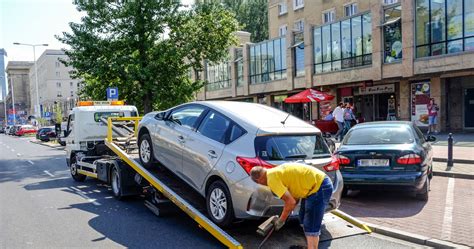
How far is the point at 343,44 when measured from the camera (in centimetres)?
2591

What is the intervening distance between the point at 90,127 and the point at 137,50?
30.8 feet

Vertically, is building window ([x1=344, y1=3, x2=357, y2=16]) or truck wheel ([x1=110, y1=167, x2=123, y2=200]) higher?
building window ([x1=344, y1=3, x2=357, y2=16])

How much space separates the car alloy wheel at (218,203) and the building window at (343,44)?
20655mm

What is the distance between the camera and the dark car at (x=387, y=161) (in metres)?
7.39

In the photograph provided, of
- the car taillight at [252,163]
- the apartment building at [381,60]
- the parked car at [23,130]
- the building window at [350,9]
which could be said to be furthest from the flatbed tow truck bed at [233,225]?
the parked car at [23,130]

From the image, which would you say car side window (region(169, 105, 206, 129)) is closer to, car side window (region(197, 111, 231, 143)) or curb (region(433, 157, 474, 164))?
car side window (region(197, 111, 231, 143))

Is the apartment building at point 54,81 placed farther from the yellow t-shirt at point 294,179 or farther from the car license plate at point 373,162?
the yellow t-shirt at point 294,179

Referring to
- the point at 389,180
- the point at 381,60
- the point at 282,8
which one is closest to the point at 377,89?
the point at 381,60

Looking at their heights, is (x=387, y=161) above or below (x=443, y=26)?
below

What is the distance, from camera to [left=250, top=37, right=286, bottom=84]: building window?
31203 millimetres

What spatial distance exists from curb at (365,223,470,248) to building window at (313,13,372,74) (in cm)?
1969

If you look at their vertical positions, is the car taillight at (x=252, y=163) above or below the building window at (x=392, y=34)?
below

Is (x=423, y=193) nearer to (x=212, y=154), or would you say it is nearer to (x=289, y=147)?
(x=289, y=147)

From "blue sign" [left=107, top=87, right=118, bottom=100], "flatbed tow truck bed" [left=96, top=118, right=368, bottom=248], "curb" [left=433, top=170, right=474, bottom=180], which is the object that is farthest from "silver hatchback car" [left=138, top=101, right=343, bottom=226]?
"blue sign" [left=107, top=87, right=118, bottom=100]
